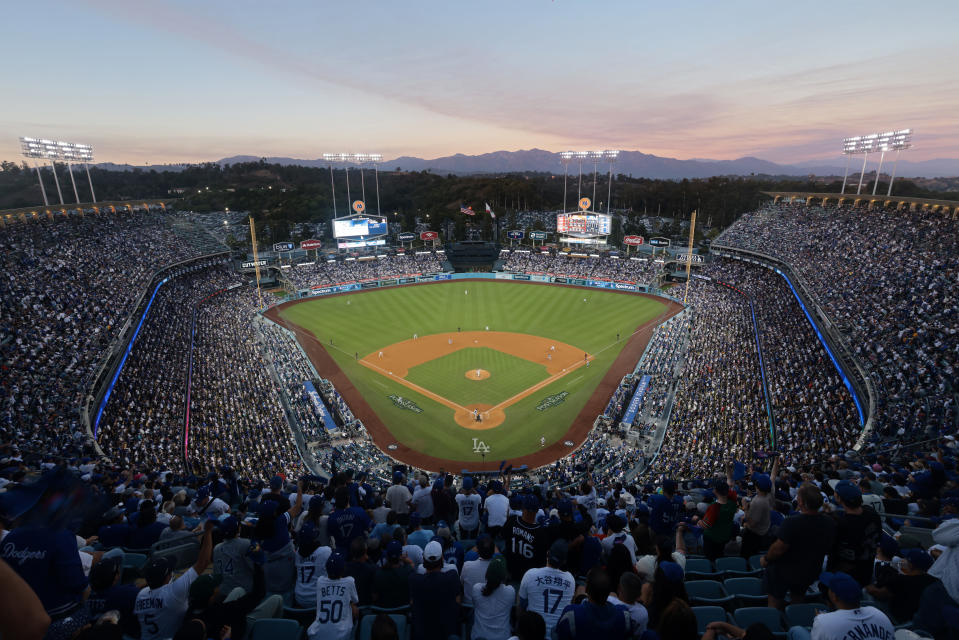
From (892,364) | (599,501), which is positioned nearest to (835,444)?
(892,364)

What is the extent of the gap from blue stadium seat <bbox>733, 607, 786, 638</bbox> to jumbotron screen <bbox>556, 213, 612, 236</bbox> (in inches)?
2469

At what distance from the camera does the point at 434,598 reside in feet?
17.7

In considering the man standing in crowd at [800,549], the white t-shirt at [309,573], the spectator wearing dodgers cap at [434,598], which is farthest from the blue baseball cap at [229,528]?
the man standing in crowd at [800,549]

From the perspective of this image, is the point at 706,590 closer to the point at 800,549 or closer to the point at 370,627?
the point at 800,549

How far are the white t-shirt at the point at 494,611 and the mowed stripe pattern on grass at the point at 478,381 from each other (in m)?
26.0

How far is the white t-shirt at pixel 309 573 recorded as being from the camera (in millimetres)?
6371

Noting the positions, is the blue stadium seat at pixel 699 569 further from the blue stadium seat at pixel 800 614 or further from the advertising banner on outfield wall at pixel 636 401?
the advertising banner on outfield wall at pixel 636 401

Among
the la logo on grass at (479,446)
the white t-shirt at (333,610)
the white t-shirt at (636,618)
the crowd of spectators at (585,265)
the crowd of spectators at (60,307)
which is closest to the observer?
the white t-shirt at (636,618)

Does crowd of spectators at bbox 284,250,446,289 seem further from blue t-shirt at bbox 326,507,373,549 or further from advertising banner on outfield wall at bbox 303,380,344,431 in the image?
blue t-shirt at bbox 326,507,373,549

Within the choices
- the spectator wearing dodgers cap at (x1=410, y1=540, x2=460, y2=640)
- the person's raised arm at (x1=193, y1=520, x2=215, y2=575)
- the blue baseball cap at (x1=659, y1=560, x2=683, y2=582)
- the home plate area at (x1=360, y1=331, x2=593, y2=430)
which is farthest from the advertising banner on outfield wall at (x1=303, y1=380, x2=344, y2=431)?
the blue baseball cap at (x1=659, y1=560, x2=683, y2=582)

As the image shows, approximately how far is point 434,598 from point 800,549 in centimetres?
435

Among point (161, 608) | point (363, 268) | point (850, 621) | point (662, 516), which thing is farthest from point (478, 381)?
point (363, 268)

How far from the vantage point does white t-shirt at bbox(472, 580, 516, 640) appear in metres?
5.24

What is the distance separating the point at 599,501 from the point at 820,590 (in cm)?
570
